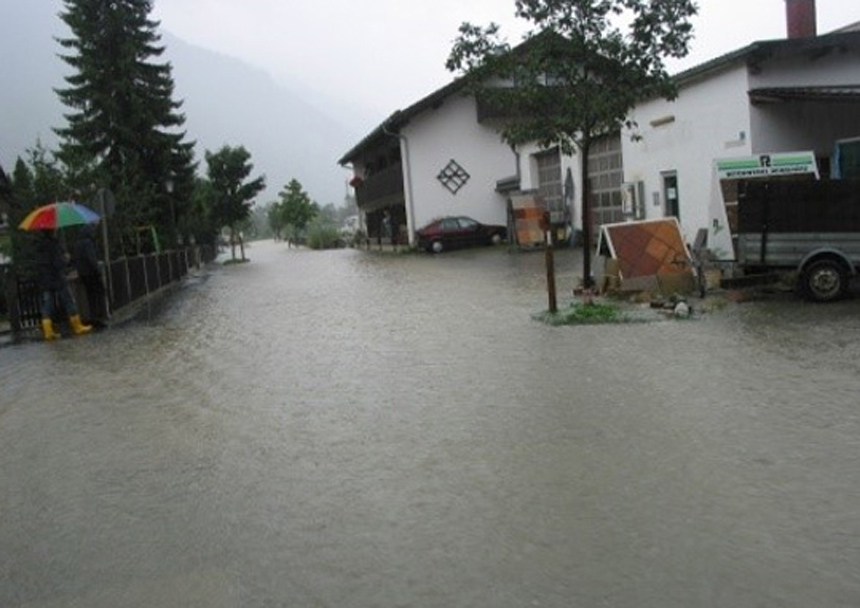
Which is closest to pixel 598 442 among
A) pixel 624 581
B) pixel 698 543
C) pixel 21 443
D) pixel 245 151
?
pixel 698 543

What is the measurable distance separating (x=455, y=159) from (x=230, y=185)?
675 inches

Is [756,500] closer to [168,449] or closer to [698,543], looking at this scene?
[698,543]

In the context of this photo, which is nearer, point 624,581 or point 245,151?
point 624,581

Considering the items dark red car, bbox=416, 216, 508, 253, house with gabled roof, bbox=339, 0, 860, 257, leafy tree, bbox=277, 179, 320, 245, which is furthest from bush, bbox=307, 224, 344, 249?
house with gabled roof, bbox=339, 0, 860, 257

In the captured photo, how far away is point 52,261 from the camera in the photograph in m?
13.7

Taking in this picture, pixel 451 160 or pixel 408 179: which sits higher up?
pixel 451 160

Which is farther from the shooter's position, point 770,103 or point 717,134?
point 717,134

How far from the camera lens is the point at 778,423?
240 inches

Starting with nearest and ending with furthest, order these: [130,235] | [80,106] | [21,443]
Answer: [21,443] < [130,235] < [80,106]

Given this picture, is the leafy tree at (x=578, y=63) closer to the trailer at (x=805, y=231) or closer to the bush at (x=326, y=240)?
the trailer at (x=805, y=231)

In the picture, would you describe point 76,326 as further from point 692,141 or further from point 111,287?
point 692,141

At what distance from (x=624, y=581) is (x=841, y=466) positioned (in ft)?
6.87

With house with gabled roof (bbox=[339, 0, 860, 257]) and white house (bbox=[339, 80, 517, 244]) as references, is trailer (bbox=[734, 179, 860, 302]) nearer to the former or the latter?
house with gabled roof (bbox=[339, 0, 860, 257])

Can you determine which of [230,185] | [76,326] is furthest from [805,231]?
[230,185]
